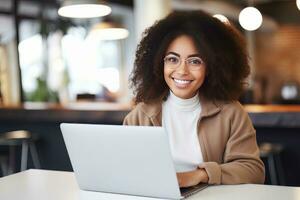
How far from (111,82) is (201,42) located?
7580 mm

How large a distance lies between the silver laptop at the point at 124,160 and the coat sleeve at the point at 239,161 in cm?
8

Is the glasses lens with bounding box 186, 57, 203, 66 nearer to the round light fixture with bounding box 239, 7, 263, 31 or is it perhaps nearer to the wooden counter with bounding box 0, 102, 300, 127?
the wooden counter with bounding box 0, 102, 300, 127

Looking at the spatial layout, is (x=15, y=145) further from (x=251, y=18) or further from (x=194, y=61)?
(x=194, y=61)

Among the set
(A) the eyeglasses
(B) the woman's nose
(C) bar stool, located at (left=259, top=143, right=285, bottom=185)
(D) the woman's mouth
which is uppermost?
(A) the eyeglasses

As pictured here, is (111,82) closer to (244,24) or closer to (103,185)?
(244,24)

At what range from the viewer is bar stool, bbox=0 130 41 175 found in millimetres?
4750

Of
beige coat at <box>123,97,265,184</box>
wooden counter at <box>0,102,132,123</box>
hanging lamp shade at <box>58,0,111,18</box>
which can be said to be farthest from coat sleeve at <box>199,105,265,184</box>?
hanging lamp shade at <box>58,0,111,18</box>

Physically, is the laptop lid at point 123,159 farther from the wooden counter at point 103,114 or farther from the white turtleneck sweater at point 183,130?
the wooden counter at point 103,114

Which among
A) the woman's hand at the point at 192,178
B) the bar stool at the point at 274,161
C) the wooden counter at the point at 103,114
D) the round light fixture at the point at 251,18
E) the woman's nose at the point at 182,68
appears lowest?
the bar stool at the point at 274,161

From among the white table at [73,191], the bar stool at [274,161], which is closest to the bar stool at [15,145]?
the bar stool at [274,161]

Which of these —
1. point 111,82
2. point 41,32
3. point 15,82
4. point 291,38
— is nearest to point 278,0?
point 291,38

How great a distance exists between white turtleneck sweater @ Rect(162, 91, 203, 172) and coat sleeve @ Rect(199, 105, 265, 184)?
0.11 m

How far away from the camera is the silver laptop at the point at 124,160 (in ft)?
4.91

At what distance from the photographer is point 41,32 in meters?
8.52
